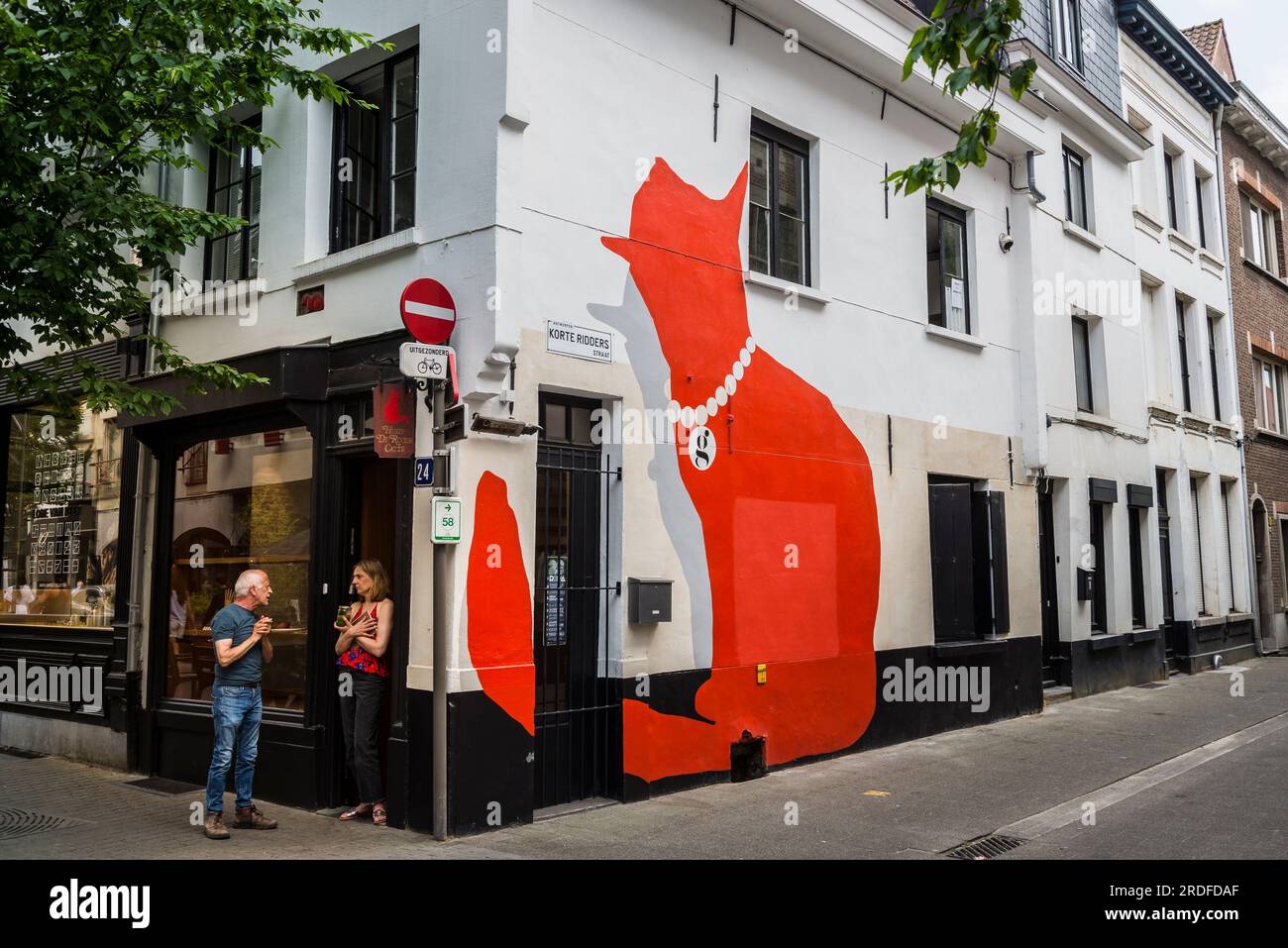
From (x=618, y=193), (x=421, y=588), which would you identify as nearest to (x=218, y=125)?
(x=618, y=193)

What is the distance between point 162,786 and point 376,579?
10.5 ft

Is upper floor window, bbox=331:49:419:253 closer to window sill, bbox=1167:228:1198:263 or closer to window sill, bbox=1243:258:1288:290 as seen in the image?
window sill, bbox=1167:228:1198:263

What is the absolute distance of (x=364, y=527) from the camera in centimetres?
855

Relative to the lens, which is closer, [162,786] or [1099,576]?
[162,786]

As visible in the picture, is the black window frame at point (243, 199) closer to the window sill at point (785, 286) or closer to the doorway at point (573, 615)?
the doorway at point (573, 615)

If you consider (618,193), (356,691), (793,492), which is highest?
(618,193)

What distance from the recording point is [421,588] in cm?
748

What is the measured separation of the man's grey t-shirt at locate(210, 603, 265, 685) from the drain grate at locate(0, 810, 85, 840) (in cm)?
171

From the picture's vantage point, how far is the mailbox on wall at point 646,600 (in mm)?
8312

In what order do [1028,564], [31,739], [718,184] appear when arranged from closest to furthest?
[718,184], [31,739], [1028,564]

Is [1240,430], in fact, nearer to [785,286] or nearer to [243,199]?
[785,286]

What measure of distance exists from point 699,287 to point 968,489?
469cm

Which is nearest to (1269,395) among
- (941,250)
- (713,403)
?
(941,250)
